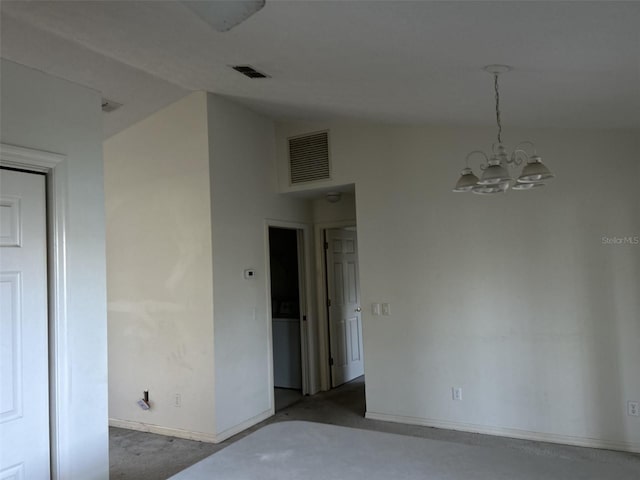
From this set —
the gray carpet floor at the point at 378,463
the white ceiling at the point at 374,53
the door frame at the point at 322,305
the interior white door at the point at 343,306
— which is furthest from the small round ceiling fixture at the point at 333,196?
the gray carpet floor at the point at 378,463

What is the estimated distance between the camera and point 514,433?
3.87 metres

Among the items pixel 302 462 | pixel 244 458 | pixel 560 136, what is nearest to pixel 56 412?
pixel 244 458

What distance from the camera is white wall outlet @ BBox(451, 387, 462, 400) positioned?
4.10m

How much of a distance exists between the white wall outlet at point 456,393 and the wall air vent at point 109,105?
3857mm

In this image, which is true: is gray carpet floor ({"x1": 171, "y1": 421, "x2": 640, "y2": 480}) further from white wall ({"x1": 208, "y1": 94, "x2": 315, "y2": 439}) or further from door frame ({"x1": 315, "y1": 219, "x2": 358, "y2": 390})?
door frame ({"x1": 315, "y1": 219, "x2": 358, "y2": 390})

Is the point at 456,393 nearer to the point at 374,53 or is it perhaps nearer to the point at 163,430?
the point at 163,430

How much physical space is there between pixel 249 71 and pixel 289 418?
3247mm

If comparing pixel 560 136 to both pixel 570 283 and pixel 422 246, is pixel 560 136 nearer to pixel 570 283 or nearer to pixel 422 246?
pixel 570 283

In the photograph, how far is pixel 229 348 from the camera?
13.7 ft

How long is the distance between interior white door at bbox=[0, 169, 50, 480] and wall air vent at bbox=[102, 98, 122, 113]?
176 centimetres

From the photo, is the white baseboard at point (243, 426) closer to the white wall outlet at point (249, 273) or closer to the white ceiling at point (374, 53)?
the white wall outlet at point (249, 273)

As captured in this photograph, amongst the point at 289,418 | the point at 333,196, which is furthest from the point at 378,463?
the point at 333,196

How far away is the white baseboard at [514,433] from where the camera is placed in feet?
11.6

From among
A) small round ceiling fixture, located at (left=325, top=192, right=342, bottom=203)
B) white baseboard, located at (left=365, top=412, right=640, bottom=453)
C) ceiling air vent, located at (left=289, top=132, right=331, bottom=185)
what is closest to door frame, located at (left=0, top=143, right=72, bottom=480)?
ceiling air vent, located at (left=289, top=132, right=331, bottom=185)
